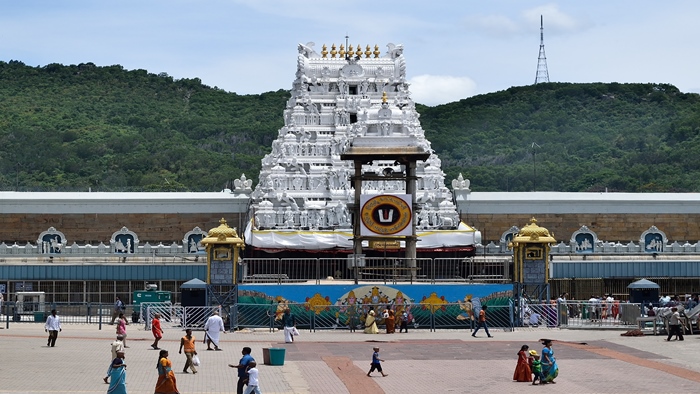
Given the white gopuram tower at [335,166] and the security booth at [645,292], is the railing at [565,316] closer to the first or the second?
the security booth at [645,292]

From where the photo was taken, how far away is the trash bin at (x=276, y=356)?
40.2m

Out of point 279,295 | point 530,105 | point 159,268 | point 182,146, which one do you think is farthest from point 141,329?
point 530,105

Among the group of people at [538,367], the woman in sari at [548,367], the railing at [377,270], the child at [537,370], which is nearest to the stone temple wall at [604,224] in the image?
the railing at [377,270]

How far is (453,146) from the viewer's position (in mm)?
154250

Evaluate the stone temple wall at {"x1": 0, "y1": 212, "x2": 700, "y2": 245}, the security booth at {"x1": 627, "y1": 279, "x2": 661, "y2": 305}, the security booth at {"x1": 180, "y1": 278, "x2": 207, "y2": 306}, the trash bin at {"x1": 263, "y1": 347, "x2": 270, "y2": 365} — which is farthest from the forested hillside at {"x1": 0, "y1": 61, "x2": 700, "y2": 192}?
the trash bin at {"x1": 263, "y1": 347, "x2": 270, "y2": 365}

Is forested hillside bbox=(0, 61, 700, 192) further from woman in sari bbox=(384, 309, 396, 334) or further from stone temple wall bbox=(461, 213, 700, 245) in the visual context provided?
woman in sari bbox=(384, 309, 396, 334)

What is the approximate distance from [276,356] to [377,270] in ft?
65.1

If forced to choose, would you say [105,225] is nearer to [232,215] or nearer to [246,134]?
[232,215]

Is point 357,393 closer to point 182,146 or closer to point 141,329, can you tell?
point 141,329

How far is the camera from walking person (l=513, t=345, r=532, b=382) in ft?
121

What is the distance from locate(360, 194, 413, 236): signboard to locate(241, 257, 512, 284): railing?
105 centimetres

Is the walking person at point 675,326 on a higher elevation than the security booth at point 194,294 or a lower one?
lower

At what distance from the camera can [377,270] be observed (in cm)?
5975

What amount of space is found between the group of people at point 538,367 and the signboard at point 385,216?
20.2m
